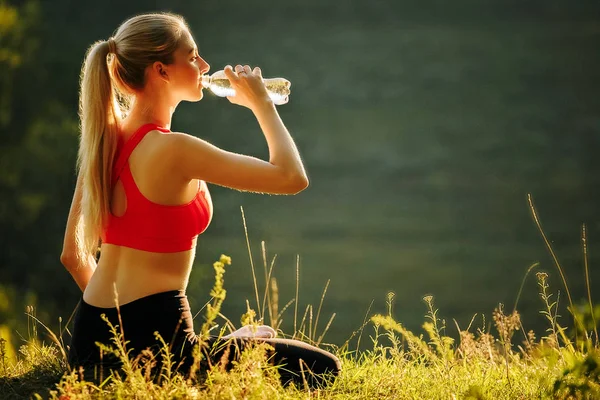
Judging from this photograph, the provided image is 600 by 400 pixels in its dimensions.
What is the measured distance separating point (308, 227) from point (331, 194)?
2668 millimetres

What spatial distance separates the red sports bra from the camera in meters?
2.58

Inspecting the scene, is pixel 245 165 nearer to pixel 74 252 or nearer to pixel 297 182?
pixel 297 182

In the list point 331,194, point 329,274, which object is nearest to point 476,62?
point 331,194

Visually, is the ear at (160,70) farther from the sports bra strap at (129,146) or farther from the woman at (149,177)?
the sports bra strap at (129,146)

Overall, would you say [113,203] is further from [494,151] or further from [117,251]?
[494,151]

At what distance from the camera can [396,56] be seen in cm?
6291

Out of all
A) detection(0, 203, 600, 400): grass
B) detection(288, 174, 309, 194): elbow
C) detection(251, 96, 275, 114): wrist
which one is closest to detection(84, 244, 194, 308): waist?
detection(0, 203, 600, 400): grass

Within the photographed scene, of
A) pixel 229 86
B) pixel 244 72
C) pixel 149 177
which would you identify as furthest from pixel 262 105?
pixel 229 86

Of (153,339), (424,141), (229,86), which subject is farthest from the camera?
(424,141)

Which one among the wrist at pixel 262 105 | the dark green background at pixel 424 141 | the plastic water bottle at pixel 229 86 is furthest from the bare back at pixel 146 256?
the dark green background at pixel 424 141

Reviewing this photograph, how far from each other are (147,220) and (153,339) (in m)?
0.36

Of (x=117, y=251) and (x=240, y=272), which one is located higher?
(x=117, y=251)

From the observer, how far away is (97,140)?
264 centimetres

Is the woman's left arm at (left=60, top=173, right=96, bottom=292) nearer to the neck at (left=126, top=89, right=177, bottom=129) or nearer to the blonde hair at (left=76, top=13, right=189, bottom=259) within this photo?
the blonde hair at (left=76, top=13, right=189, bottom=259)
